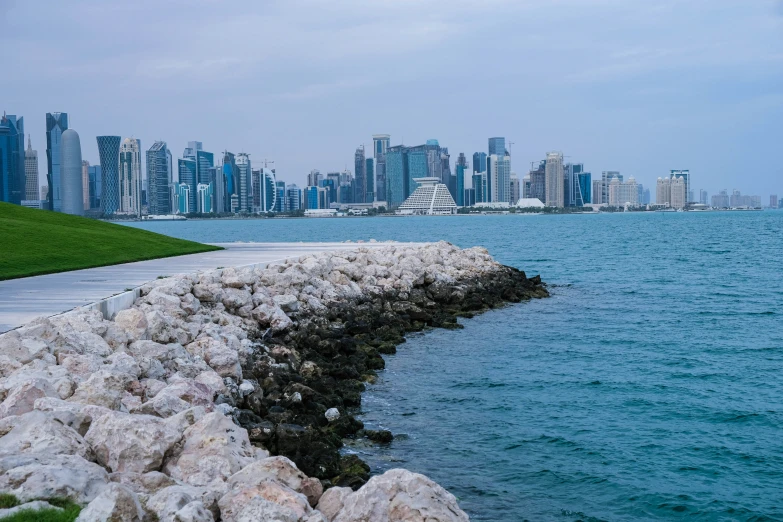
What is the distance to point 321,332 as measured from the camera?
17.6 metres

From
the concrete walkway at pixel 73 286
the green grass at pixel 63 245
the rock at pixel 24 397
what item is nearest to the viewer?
the rock at pixel 24 397

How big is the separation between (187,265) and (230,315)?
6680mm

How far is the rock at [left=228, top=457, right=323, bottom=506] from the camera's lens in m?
6.85

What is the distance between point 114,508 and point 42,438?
1765mm

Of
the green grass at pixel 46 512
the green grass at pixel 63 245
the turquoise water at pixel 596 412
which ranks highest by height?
the green grass at pixel 63 245

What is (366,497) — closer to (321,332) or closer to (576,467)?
(576,467)

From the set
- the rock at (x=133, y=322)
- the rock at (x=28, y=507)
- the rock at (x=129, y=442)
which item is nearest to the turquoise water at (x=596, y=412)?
the rock at (x=129, y=442)

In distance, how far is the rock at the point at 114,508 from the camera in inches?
217

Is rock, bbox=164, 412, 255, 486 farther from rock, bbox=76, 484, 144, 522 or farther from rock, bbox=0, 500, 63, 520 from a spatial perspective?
rock, bbox=0, 500, 63, 520

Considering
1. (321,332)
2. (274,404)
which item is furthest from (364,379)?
(274,404)

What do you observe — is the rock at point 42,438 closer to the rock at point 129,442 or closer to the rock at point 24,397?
the rock at point 129,442

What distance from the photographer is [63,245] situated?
23281 millimetres

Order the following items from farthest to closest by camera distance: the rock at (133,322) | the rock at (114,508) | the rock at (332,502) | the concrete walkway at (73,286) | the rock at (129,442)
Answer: the concrete walkway at (73,286) → the rock at (133,322) → the rock at (129,442) → the rock at (332,502) → the rock at (114,508)

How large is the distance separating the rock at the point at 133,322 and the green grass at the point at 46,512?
6327mm
